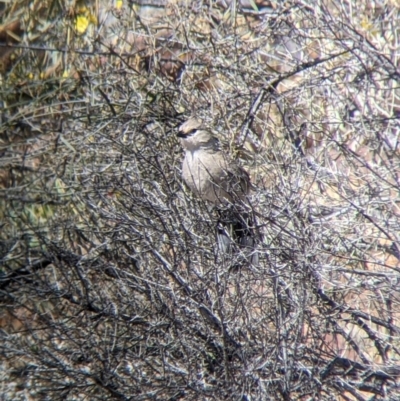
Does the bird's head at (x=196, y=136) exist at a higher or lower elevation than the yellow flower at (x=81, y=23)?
higher

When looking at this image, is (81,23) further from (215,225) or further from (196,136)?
(215,225)

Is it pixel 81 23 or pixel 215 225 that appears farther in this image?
pixel 81 23

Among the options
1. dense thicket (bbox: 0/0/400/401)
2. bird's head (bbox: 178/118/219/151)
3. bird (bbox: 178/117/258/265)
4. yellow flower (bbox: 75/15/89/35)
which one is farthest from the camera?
yellow flower (bbox: 75/15/89/35)

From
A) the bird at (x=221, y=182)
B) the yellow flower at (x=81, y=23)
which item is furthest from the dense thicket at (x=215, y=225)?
the yellow flower at (x=81, y=23)

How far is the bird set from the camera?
5359 millimetres

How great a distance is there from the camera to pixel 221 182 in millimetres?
6199

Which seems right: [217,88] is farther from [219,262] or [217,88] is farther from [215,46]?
[219,262]

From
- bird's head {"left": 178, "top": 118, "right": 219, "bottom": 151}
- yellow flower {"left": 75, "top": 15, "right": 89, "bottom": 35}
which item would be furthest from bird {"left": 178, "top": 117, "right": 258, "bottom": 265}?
yellow flower {"left": 75, "top": 15, "right": 89, "bottom": 35}

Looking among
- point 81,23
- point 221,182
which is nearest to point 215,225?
Answer: point 221,182

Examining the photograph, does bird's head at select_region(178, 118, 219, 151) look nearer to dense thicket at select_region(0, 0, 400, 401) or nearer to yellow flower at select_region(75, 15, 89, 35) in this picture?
dense thicket at select_region(0, 0, 400, 401)

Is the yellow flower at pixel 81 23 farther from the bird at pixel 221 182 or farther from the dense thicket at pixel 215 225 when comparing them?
the bird at pixel 221 182

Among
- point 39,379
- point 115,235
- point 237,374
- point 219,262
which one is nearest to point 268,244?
point 219,262

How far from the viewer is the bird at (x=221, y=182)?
536cm

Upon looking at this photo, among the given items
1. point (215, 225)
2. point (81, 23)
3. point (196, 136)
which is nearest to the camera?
point (215, 225)
